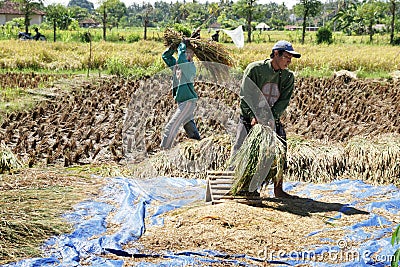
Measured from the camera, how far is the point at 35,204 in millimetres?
3867

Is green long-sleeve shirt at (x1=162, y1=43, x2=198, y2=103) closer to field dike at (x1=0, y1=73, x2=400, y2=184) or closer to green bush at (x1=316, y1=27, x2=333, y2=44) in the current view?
field dike at (x1=0, y1=73, x2=400, y2=184)

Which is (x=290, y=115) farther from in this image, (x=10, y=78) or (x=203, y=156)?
(x=10, y=78)

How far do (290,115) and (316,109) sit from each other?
723 mm

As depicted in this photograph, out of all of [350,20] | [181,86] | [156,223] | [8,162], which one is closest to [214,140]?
[181,86]

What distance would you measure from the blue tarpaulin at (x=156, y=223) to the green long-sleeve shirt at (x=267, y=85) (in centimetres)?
88

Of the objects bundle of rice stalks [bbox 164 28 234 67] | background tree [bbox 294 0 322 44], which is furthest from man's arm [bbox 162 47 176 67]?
background tree [bbox 294 0 322 44]

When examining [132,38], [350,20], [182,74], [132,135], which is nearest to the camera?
[182,74]

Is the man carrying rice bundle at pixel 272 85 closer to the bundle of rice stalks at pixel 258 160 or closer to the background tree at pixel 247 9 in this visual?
the bundle of rice stalks at pixel 258 160

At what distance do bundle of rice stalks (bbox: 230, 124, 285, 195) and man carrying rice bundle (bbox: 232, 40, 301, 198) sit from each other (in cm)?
13

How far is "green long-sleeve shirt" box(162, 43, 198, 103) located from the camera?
17.4 ft

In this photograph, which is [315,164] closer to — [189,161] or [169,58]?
[189,161]

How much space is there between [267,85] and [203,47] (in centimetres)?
152

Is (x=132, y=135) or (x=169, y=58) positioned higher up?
(x=169, y=58)

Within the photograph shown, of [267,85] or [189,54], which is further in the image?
[189,54]
